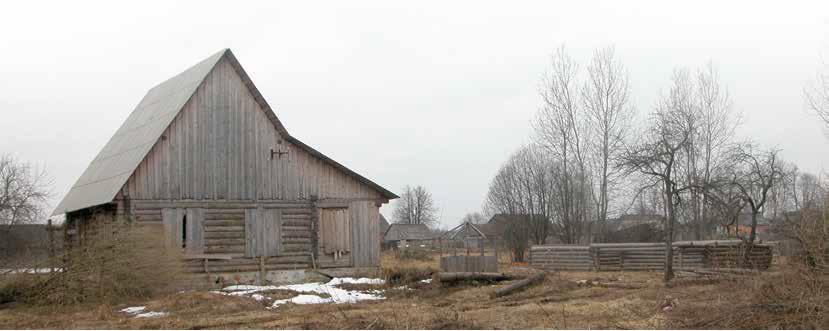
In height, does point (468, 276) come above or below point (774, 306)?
below

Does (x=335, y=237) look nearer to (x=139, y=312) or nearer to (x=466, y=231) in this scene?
(x=139, y=312)

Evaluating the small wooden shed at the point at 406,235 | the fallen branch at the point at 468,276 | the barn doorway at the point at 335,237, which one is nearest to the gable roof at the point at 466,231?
the barn doorway at the point at 335,237

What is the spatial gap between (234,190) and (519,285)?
9521 millimetres

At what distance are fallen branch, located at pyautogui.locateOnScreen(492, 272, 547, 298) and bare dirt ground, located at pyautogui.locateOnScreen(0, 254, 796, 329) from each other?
0.21 meters

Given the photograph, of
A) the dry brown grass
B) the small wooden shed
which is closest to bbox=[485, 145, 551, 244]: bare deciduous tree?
the small wooden shed

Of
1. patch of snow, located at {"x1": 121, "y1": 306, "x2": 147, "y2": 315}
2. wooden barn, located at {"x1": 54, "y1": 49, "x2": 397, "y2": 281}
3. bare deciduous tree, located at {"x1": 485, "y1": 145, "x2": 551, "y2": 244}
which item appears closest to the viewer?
patch of snow, located at {"x1": 121, "y1": 306, "x2": 147, "y2": 315}

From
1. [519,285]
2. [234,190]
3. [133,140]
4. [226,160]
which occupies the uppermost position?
[133,140]

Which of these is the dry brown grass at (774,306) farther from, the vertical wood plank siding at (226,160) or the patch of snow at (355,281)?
the vertical wood plank siding at (226,160)

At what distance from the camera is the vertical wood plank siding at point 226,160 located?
22.9 meters

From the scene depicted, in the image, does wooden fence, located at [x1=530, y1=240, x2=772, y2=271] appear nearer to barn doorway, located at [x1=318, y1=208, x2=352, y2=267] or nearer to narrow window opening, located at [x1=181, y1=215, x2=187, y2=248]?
barn doorway, located at [x1=318, y1=208, x2=352, y2=267]

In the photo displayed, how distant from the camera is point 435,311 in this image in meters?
15.6

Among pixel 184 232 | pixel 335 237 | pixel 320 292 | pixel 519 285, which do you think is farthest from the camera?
pixel 335 237

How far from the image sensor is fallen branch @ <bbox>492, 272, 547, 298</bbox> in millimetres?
19062

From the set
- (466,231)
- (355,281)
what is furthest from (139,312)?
(466,231)
